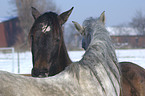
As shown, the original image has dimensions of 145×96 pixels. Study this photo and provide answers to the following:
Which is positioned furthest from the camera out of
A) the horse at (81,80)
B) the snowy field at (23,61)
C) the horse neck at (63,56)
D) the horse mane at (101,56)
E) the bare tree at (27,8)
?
the bare tree at (27,8)

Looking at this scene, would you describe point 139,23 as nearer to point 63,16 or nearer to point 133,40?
point 133,40

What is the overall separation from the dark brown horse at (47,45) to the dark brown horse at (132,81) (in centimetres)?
95

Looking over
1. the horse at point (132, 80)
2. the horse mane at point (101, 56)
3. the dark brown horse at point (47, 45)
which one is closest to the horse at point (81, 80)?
the horse mane at point (101, 56)

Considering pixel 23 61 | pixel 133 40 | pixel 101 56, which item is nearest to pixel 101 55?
pixel 101 56

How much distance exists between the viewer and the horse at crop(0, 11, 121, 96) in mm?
803

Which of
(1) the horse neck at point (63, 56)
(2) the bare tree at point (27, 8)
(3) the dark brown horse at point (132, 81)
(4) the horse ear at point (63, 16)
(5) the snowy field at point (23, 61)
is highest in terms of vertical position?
(2) the bare tree at point (27, 8)

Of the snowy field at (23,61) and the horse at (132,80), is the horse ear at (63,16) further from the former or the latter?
the snowy field at (23,61)

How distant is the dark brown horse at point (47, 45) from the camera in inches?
89.0

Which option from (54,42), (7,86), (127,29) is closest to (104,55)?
(7,86)

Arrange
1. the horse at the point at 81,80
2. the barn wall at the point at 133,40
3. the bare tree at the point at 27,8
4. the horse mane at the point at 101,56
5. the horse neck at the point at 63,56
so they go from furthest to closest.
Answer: the barn wall at the point at 133,40
the bare tree at the point at 27,8
the horse neck at the point at 63,56
the horse mane at the point at 101,56
the horse at the point at 81,80

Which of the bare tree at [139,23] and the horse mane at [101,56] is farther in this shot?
the bare tree at [139,23]

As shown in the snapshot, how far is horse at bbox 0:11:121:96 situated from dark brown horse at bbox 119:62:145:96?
1.51 meters

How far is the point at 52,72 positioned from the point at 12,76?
1788mm

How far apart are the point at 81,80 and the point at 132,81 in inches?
82.1
